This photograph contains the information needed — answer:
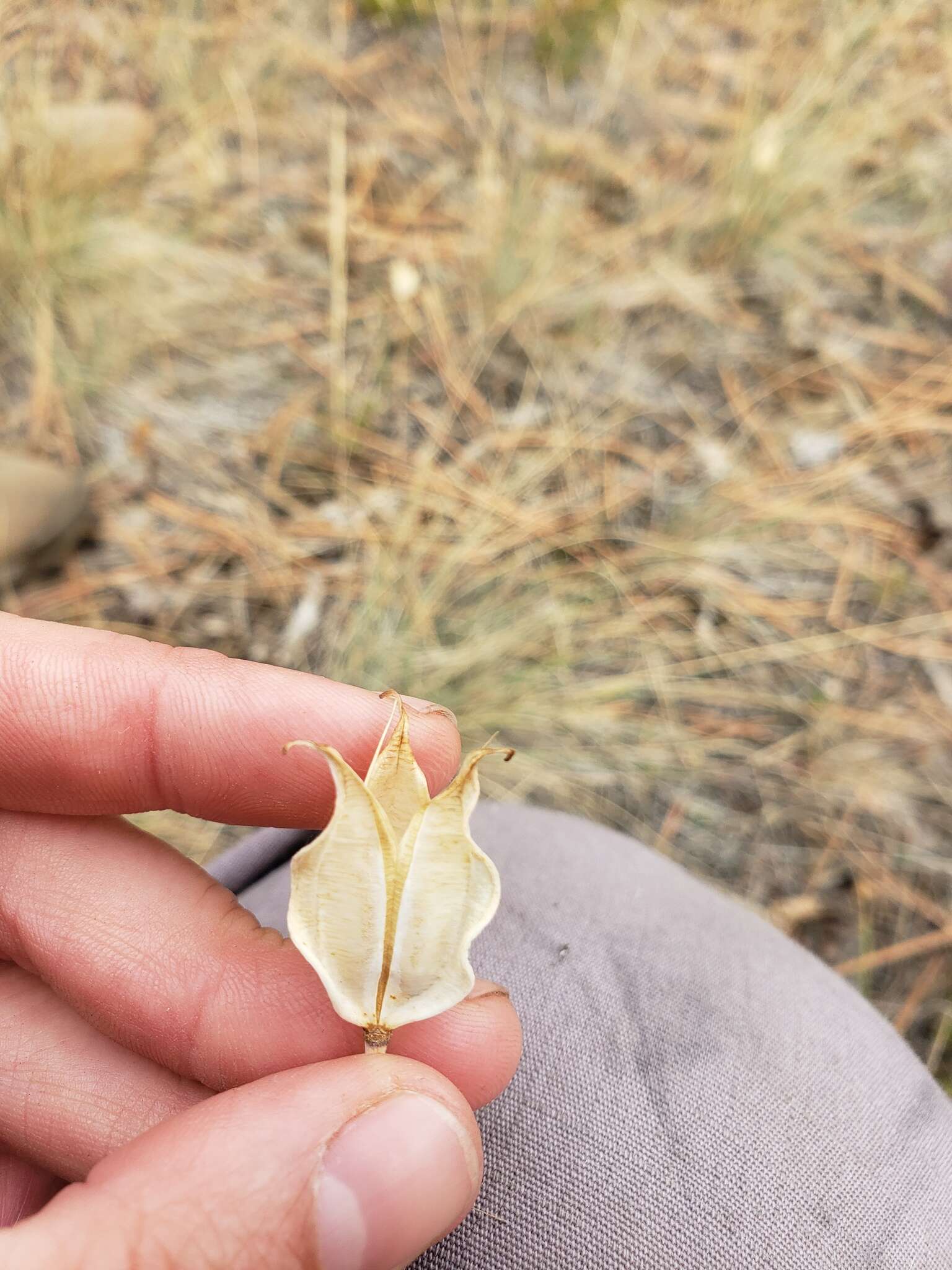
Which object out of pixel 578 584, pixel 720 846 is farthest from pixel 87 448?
pixel 720 846

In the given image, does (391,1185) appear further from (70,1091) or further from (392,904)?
(70,1091)

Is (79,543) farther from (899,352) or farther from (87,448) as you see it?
(899,352)

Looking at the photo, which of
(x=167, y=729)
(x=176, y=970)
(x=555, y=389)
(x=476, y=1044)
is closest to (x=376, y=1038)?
(x=476, y=1044)

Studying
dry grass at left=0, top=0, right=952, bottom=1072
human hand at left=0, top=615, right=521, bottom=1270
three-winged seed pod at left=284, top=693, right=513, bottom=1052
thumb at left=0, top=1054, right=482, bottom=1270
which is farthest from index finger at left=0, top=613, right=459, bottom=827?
dry grass at left=0, top=0, right=952, bottom=1072

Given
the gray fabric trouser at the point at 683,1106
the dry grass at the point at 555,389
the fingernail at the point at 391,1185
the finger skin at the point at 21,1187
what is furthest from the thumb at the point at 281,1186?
the dry grass at the point at 555,389

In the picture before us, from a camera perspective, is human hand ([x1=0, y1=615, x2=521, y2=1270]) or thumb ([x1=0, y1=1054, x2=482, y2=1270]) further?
human hand ([x1=0, y1=615, x2=521, y2=1270])

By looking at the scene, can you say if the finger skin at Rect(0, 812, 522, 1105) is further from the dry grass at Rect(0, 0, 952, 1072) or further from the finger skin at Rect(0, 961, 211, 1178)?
the dry grass at Rect(0, 0, 952, 1072)

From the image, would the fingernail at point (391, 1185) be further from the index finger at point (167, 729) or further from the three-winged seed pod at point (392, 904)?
the index finger at point (167, 729)
